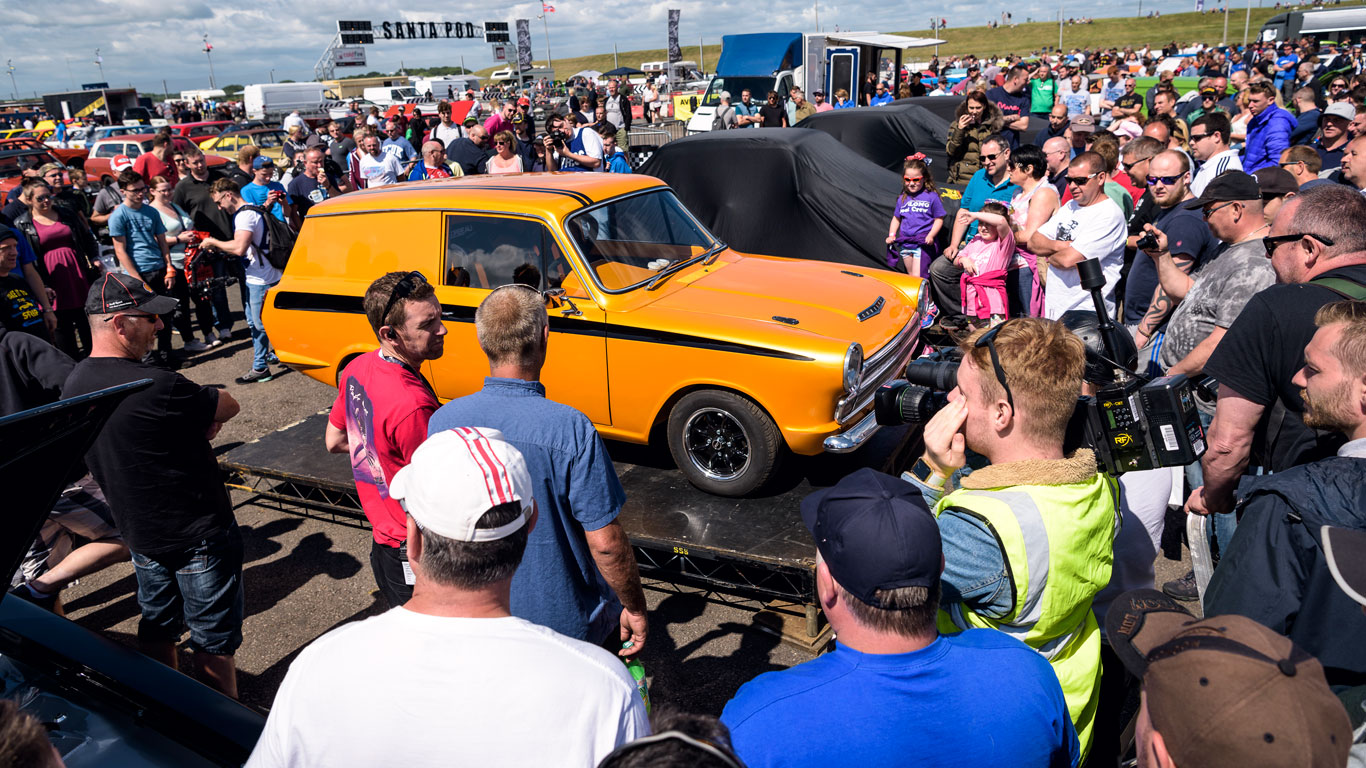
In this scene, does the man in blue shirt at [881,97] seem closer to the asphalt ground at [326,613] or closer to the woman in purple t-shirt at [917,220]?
the woman in purple t-shirt at [917,220]

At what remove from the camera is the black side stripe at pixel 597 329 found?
434cm

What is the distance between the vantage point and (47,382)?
13.0ft

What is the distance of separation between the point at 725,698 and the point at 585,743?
225cm

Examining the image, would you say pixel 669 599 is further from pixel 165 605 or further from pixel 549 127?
pixel 549 127

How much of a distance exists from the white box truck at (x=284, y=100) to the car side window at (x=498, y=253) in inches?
1700

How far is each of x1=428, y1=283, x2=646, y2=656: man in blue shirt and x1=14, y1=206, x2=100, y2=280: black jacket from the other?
6573mm

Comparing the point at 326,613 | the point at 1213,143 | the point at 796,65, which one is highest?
the point at 796,65

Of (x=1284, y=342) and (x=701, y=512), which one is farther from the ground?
(x=1284, y=342)

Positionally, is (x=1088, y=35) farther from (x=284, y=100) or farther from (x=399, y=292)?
(x=399, y=292)

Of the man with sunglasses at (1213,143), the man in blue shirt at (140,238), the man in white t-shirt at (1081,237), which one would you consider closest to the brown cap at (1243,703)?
the man in white t-shirt at (1081,237)

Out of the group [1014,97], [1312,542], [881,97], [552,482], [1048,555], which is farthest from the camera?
[881,97]

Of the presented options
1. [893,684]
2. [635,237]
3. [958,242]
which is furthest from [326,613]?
[958,242]

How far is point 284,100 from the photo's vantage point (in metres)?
46.2

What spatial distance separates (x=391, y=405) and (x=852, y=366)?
2.42 metres
